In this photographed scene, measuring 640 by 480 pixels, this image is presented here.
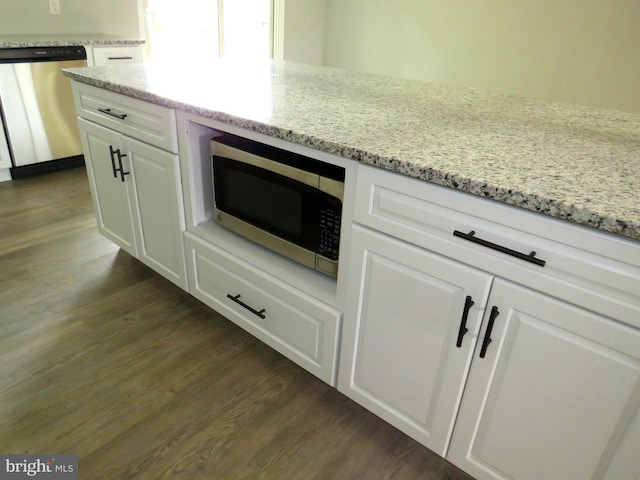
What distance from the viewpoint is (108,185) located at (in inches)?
82.5

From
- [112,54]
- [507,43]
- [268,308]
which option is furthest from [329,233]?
[507,43]

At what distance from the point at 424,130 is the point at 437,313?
0.52 m

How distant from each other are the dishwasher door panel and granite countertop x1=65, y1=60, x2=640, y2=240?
1436 millimetres

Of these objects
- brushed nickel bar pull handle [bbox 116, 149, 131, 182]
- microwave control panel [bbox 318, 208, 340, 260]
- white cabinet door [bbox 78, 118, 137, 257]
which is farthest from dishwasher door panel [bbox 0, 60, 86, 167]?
microwave control panel [bbox 318, 208, 340, 260]

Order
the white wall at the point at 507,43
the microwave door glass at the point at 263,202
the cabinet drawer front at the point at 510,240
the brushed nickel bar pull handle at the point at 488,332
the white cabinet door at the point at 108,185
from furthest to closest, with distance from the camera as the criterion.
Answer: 1. the white wall at the point at 507,43
2. the white cabinet door at the point at 108,185
3. the microwave door glass at the point at 263,202
4. the brushed nickel bar pull handle at the point at 488,332
5. the cabinet drawer front at the point at 510,240

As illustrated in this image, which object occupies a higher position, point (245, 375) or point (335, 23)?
point (335, 23)

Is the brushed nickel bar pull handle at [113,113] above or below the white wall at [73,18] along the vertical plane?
below

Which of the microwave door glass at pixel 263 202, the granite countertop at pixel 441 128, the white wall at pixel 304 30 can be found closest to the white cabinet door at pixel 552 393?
the granite countertop at pixel 441 128

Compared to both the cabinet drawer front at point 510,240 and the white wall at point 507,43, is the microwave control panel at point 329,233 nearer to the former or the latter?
the cabinet drawer front at point 510,240

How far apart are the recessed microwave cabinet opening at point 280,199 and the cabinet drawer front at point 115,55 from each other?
2369mm

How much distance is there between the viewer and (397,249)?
3.77ft

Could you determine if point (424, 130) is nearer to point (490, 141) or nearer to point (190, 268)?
point (490, 141)

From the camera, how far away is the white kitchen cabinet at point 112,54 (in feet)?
11.1

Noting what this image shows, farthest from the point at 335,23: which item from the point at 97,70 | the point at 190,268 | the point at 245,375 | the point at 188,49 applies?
the point at 245,375
